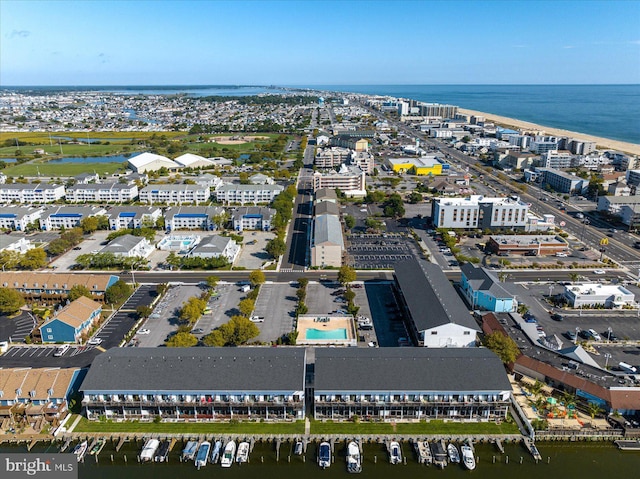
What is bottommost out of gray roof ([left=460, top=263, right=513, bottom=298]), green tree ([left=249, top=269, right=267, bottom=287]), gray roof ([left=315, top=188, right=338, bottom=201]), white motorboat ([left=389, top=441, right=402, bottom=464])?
white motorboat ([left=389, top=441, right=402, bottom=464])

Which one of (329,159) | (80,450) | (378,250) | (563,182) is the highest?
(329,159)

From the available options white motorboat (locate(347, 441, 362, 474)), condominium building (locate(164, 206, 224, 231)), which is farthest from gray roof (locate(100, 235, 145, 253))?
white motorboat (locate(347, 441, 362, 474))

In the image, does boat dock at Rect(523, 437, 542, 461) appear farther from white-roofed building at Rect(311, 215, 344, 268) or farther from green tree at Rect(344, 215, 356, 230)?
green tree at Rect(344, 215, 356, 230)

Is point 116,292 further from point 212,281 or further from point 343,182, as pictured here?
point 343,182

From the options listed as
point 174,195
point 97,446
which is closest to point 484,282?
point 97,446

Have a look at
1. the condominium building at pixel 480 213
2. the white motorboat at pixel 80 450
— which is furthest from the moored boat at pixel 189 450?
the condominium building at pixel 480 213

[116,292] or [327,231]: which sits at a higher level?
[327,231]

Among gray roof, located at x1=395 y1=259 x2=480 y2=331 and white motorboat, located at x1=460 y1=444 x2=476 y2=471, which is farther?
gray roof, located at x1=395 y1=259 x2=480 y2=331
